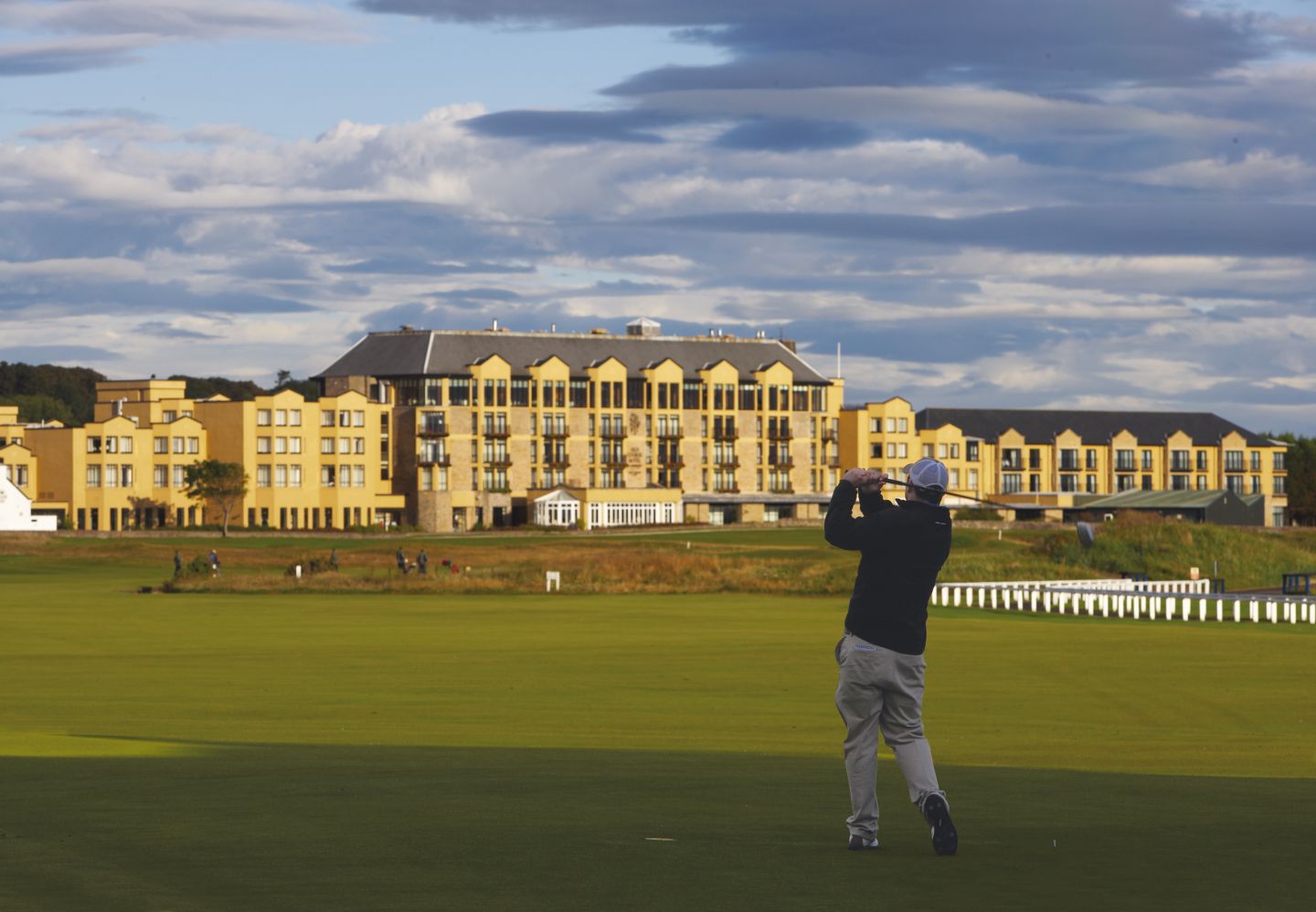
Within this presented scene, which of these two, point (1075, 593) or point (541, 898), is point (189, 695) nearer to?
point (541, 898)

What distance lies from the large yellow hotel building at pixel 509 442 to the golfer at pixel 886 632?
149718mm

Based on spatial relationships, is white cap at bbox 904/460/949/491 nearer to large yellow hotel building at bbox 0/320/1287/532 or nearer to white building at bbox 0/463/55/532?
white building at bbox 0/463/55/532

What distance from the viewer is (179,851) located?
42.5 feet

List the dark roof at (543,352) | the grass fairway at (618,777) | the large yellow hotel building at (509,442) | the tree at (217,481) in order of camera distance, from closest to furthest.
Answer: the grass fairway at (618,777) → the tree at (217,481) → the large yellow hotel building at (509,442) → the dark roof at (543,352)

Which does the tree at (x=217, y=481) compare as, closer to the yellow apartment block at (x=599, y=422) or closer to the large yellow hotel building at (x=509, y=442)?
the large yellow hotel building at (x=509, y=442)

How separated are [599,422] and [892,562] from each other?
16686 centimetres

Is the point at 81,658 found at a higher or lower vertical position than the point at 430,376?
lower

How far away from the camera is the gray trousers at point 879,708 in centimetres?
1341

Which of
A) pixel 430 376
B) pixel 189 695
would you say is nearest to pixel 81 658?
pixel 189 695

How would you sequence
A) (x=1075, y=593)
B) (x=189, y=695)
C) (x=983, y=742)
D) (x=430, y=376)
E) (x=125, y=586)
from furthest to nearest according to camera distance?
1. (x=430, y=376)
2. (x=125, y=586)
3. (x=1075, y=593)
4. (x=189, y=695)
5. (x=983, y=742)

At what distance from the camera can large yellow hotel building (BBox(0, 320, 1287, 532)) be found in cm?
15988

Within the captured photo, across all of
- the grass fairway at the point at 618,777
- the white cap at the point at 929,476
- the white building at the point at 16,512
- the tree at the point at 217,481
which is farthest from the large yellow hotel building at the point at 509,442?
the white cap at the point at 929,476

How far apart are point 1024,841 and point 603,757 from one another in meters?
7.90

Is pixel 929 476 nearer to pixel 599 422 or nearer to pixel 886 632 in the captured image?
pixel 886 632
